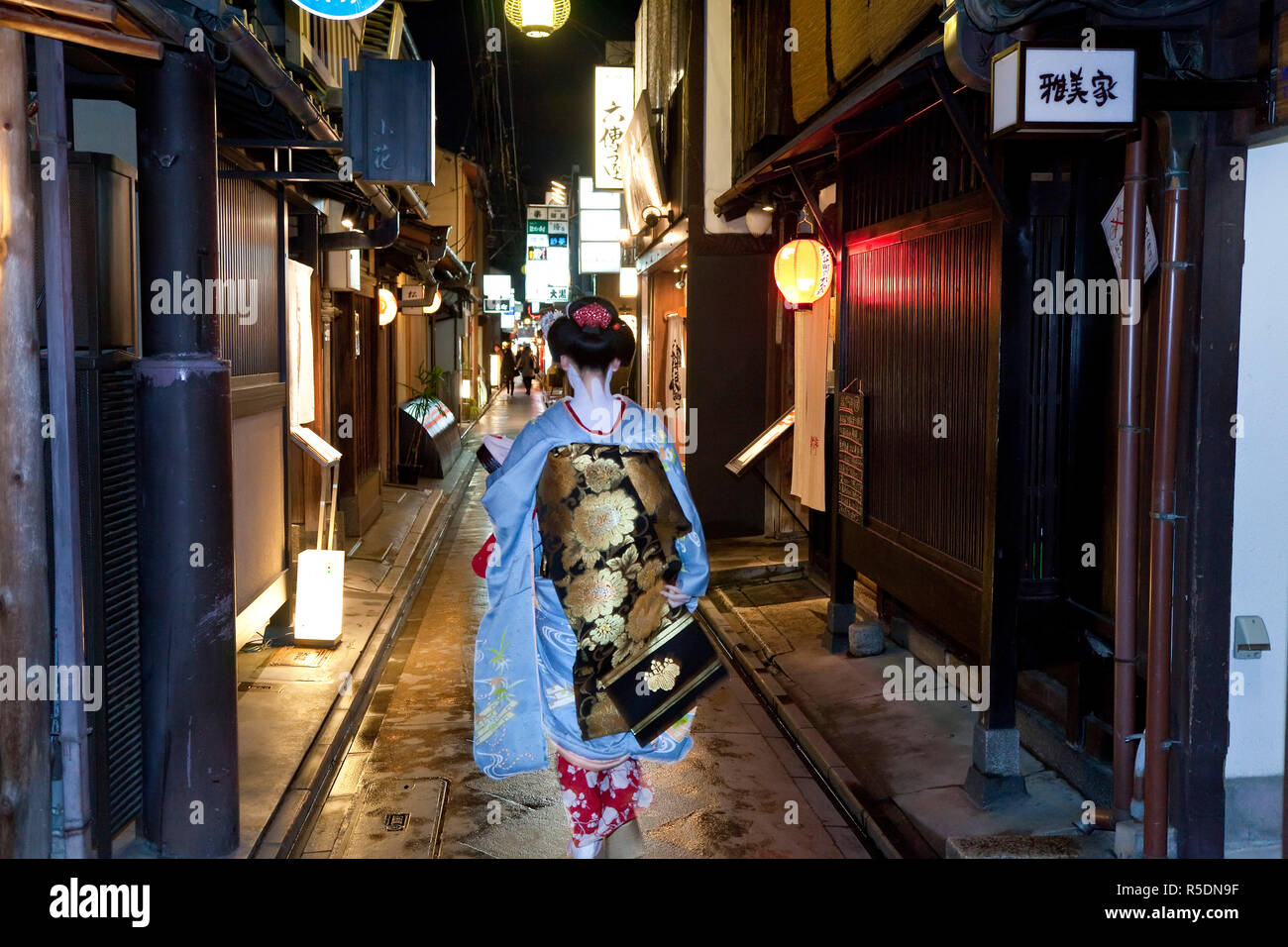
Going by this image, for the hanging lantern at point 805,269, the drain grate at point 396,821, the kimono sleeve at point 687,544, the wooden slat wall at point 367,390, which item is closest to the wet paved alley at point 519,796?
the drain grate at point 396,821

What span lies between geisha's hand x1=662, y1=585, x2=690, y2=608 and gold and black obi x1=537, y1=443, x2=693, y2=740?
0.39 feet

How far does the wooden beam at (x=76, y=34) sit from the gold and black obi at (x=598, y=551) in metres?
2.74

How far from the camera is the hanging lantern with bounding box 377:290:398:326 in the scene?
832 inches

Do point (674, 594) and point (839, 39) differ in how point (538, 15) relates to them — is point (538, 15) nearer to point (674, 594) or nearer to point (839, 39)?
point (839, 39)

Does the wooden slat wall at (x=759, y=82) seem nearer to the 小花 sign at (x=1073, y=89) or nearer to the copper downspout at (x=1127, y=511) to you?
the copper downspout at (x=1127, y=511)

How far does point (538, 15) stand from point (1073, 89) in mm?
13413

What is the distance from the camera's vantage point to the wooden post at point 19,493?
473cm

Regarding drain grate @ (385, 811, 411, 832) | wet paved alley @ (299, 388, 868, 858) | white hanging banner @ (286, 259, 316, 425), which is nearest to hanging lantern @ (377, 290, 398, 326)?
Answer: white hanging banner @ (286, 259, 316, 425)

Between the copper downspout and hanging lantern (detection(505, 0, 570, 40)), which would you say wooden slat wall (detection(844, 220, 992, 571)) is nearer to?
the copper downspout

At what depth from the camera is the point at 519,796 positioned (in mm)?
7539

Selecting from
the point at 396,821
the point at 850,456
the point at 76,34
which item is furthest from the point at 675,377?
the point at 76,34

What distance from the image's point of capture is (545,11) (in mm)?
17234

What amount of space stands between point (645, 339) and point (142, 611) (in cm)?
2334
